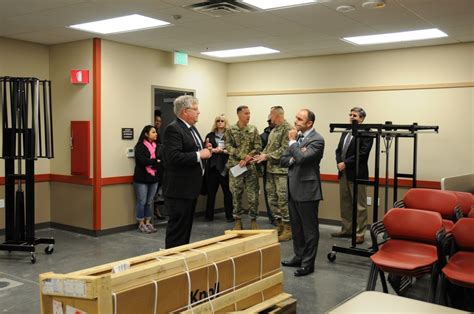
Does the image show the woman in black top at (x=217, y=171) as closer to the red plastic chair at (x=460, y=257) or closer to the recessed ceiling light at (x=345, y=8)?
the recessed ceiling light at (x=345, y=8)

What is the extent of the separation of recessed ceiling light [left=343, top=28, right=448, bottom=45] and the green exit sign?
93.7 inches

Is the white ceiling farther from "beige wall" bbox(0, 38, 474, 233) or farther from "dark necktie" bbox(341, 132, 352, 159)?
"dark necktie" bbox(341, 132, 352, 159)

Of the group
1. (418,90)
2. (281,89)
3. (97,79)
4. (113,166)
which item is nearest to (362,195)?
(418,90)

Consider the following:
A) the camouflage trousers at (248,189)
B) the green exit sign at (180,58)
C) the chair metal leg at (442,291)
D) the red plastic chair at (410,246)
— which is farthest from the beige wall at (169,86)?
the chair metal leg at (442,291)

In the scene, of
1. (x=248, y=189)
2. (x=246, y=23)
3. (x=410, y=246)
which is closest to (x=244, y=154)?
(x=248, y=189)

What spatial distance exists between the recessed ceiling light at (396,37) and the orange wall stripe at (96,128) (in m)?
3.11

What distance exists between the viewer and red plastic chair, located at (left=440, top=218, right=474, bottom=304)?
324 centimetres

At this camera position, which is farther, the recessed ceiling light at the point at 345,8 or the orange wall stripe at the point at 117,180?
the orange wall stripe at the point at 117,180

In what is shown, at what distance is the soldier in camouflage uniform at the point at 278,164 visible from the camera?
6.11 metres

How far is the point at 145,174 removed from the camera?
651cm

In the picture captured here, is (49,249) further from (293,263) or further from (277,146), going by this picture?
(277,146)

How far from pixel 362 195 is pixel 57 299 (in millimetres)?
4276

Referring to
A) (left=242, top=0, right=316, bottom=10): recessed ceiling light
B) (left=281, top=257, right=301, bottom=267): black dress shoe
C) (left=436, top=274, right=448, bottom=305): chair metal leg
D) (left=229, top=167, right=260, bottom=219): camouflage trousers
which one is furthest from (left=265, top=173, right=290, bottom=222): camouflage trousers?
(left=436, top=274, right=448, bottom=305): chair metal leg

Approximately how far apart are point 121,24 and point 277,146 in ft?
7.70
